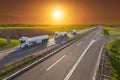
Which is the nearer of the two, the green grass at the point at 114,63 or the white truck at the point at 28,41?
the green grass at the point at 114,63

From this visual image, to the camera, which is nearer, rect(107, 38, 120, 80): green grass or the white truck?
rect(107, 38, 120, 80): green grass

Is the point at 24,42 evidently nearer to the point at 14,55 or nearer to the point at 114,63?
the point at 14,55

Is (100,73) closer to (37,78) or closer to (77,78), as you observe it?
(77,78)

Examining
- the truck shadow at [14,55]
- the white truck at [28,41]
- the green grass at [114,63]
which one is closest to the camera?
the green grass at [114,63]

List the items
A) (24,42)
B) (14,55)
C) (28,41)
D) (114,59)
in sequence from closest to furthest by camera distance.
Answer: (14,55) → (114,59) → (24,42) → (28,41)

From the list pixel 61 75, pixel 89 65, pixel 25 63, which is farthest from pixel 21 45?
pixel 61 75

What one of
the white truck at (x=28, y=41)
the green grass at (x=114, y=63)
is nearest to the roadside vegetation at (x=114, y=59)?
the green grass at (x=114, y=63)

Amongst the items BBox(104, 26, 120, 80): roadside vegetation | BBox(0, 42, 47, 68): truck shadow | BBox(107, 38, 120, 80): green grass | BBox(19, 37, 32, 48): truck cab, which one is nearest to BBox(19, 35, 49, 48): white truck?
BBox(19, 37, 32, 48): truck cab

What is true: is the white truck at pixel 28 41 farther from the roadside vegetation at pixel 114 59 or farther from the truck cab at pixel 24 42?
the roadside vegetation at pixel 114 59

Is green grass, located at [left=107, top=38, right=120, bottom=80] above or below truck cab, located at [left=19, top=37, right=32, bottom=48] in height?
below

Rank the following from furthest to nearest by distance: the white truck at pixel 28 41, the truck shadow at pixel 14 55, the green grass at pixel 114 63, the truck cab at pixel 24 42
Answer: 1. the white truck at pixel 28 41
2. the truck cab at pixel 24 42
3. the truck shadow at pixel 14 55
4. the green grass at pixel 114 63

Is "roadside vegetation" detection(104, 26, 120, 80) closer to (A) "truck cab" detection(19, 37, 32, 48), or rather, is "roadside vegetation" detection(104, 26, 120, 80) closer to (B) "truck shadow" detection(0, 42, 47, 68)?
(B) "truck shadow" detection(0, 42, 47, 68)

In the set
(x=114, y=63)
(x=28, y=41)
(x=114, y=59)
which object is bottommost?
(x=114, y=59)

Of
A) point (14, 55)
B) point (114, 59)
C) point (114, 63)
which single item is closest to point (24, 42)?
point (14, 55)
